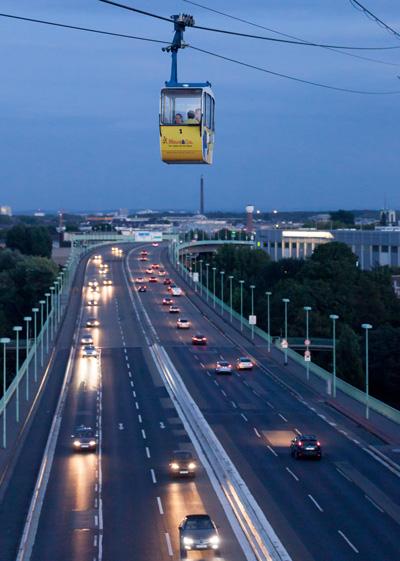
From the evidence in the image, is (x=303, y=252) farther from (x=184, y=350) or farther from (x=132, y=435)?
(x=132, y=435)

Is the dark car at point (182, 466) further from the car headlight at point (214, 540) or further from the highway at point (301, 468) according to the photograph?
the car headlight at point (214, 540)

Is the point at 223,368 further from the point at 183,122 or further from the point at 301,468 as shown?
the point at 183,122

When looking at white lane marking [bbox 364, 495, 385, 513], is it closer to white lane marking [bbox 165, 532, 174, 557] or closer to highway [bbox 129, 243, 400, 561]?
highway [bbox 129, 243, 400, 561]

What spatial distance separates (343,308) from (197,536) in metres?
73.1

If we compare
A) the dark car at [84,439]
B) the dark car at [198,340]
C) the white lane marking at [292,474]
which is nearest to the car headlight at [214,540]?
the white lane marking at [292,474]

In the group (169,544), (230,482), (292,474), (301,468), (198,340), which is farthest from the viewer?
(198,340)

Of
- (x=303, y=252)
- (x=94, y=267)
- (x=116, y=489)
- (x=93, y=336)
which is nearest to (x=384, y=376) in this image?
(x=93, y=336)

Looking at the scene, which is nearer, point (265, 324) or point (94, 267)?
point (265, 324)

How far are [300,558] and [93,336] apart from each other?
5264 cm

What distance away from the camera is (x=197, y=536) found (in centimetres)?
2358

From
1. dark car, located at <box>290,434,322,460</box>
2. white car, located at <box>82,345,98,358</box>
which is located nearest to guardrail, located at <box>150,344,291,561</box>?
dark car, located at <box>290,434,322,460</box>

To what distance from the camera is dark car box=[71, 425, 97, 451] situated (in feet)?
124

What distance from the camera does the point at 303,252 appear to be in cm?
17038

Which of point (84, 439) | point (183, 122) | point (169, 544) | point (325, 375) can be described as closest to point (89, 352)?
point (325, 375)
